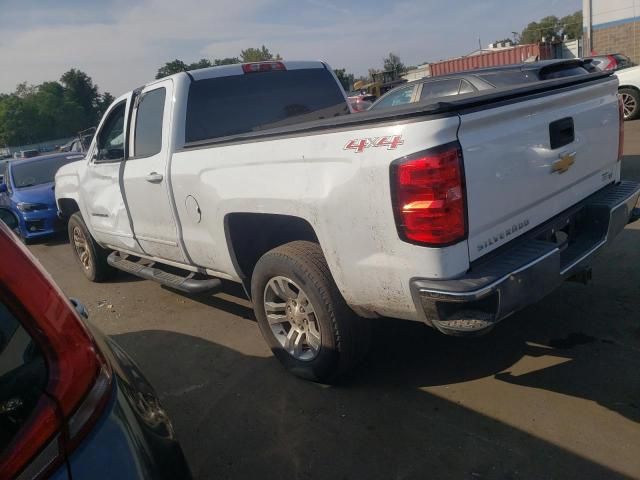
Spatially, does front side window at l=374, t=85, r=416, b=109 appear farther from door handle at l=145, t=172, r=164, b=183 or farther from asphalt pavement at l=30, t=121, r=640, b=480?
door handle at l=145, t=172, r=164, b=183

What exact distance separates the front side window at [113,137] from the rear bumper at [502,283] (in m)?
3.44

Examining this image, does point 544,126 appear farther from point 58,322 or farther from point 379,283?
point 58,322

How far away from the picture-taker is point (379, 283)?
266 centimetres

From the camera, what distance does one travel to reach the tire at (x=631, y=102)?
12.1 metres

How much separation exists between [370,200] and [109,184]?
11.1ft

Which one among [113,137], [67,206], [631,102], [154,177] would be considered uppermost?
[113,137]

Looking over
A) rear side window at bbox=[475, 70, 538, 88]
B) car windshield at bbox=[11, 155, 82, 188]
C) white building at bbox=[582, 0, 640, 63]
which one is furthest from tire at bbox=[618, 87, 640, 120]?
white building at bbox=[582, 0, 640, 63]

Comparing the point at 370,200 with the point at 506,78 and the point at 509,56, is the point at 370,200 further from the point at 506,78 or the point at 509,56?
the point at 509,56

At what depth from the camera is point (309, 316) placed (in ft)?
10.7

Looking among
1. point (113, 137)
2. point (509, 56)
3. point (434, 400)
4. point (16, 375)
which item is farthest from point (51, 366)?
point (509, 56)

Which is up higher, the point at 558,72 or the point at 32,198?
the point at 558,72

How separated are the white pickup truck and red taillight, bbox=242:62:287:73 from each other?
0.08ft

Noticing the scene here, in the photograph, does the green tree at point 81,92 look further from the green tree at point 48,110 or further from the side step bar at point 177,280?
the side step bar at point 177,280

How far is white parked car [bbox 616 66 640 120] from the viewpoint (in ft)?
38.7
